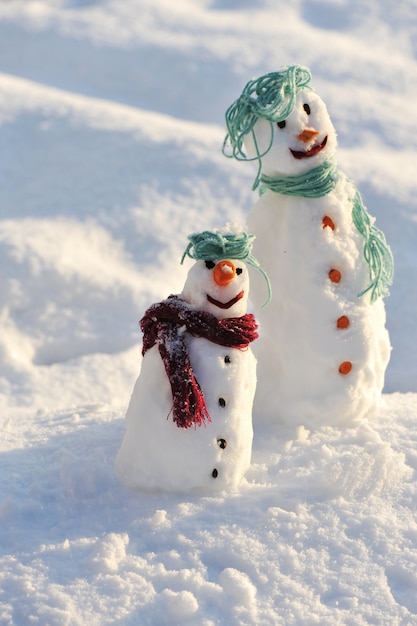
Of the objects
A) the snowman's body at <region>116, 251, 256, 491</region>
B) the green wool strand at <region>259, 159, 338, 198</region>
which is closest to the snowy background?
the snowman's body at <region>116, 251, 256, 491</region>

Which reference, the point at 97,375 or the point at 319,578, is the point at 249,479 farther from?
the point at 97,375

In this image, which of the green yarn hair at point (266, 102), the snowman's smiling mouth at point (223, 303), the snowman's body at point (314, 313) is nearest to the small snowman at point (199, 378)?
the snowman's smiling mouth at point (223, 303)

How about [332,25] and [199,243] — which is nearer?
[199,243]

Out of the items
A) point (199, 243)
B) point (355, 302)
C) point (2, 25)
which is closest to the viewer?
point (199, 243)

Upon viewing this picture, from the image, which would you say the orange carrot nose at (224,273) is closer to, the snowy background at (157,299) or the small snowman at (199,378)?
the small snowman at (199,378)

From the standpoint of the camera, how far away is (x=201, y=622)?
2049mm

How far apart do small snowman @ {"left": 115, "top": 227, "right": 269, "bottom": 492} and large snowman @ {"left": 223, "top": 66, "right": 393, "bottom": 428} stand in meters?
0.30

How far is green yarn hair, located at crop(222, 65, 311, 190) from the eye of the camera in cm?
256

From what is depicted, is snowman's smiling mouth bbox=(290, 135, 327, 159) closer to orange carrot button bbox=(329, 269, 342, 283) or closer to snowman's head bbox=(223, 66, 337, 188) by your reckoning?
snowman's head bbox=(223, 66, 337, 188)

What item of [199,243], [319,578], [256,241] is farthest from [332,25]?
[319,578]

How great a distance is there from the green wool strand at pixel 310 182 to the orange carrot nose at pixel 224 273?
0.45m

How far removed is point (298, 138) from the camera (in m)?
2.60

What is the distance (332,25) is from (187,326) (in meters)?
4.52

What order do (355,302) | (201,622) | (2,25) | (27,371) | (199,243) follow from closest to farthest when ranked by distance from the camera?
(201,622), (199,243), (355,302), (27,371), (2,25)
